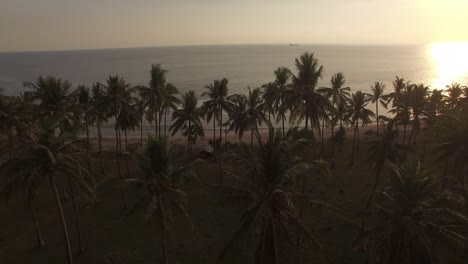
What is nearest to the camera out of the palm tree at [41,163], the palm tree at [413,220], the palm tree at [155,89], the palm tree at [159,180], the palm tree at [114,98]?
the palm tree at [413,220]

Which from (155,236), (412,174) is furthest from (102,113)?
(412,174)

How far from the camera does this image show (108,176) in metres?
41.2

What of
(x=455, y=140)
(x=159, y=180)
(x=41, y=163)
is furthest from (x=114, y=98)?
(x=455, y=140)

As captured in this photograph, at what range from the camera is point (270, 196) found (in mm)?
14969

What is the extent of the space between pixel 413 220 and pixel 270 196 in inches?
262

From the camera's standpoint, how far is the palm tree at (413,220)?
15.1 metres

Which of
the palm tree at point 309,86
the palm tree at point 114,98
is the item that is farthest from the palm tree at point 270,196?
the palm tree at point 114,98

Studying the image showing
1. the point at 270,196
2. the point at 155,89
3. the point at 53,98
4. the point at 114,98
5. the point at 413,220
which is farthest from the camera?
the point at 155,89

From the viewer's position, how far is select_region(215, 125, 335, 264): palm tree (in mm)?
14922

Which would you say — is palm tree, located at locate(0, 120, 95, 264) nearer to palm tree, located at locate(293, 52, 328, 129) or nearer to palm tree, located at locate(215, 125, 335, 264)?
palm tree, located at locate(215, 125, 335, 264)

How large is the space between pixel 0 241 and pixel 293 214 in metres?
25.6

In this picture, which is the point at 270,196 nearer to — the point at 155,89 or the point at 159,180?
the point at 159,180

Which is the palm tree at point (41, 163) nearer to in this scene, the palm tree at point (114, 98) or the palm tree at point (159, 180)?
the palm tree at point (159, 180)

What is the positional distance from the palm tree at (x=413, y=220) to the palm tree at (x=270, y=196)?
373cm
